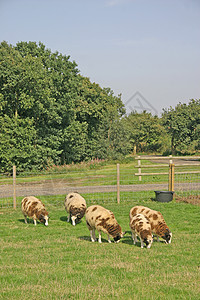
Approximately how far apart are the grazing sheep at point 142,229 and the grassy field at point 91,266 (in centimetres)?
29

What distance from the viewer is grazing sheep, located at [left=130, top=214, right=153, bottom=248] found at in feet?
34.2

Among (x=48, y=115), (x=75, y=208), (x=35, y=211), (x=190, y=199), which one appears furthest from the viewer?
(x=48, y=115)

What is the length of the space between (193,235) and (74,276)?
20.4ft

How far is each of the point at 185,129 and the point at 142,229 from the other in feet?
191

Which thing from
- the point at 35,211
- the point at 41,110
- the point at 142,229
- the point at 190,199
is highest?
the point at 41,110

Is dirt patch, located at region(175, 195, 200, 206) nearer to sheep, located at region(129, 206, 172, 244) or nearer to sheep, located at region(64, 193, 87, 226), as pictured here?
sheep, located at region(64, 193, 87, 226)

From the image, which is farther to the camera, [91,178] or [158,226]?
A: [91,178]

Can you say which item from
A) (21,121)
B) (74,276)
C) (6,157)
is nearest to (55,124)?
(21,121)

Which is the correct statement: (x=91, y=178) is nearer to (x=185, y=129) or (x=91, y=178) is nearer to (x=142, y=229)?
(x=142, y=229)

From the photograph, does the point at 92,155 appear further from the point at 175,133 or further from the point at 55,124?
the point at 175,133

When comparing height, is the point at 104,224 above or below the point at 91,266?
above

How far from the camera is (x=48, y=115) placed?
129ft

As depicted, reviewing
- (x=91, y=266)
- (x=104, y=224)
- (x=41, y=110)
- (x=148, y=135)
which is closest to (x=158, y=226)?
(x=104, y=224)

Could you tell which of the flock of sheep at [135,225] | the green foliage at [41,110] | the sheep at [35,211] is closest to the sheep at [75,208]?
the sheep at [35,211]
